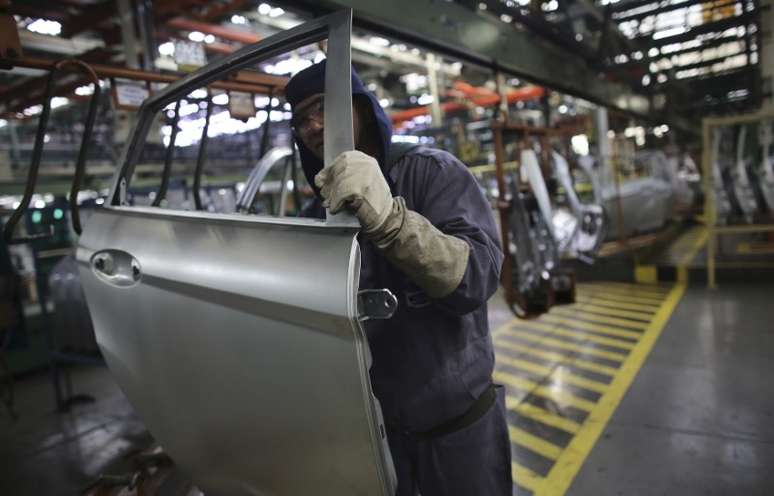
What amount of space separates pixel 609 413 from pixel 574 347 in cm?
147

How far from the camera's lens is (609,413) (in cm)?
344

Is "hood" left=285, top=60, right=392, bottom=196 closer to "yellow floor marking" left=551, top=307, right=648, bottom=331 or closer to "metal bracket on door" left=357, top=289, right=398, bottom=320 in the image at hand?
"metal bracket on door" left=357, top=289, right=398, bottom=320

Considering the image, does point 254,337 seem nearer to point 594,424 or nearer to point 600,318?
point 594,424

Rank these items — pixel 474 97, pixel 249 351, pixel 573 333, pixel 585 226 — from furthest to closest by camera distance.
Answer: pixel 474 97 → pixel 585 226 → pixel 573 333 → pixel 249 351

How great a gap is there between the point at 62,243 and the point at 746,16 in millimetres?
7537

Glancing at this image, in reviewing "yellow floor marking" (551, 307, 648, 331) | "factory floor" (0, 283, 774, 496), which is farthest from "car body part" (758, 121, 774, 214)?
"yellow floor marking" (551, 307, 648, 331)

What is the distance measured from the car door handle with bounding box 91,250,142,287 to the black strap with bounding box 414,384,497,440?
98cm

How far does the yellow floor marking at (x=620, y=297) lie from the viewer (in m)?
6.25

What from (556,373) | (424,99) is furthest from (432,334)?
(424,99)

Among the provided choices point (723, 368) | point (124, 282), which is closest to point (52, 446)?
point (124, 282)

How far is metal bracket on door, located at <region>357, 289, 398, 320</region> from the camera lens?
106 cm

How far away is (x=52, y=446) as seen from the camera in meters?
A: 3.69

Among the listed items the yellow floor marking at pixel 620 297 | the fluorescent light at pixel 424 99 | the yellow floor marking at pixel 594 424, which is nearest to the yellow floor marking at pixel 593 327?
the yellow floor marking at pixel 594 424

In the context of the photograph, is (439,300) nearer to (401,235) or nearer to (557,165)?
(401,235)
